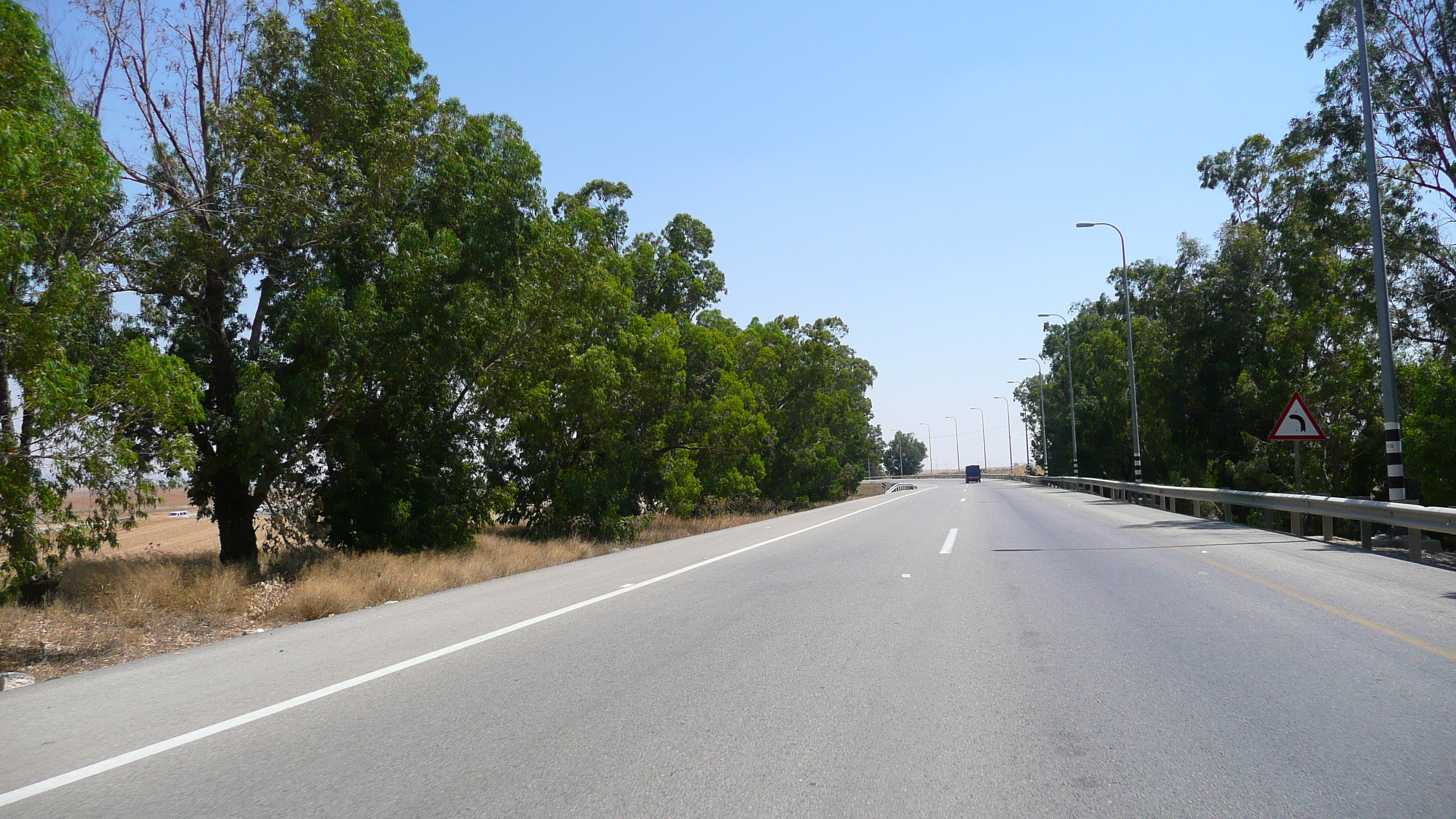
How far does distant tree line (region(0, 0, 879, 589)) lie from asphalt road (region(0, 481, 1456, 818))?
325 cm

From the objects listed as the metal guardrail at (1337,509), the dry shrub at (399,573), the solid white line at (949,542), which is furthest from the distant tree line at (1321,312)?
the dry shrub at (399,573)

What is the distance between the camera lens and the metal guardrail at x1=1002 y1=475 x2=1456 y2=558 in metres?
13.3

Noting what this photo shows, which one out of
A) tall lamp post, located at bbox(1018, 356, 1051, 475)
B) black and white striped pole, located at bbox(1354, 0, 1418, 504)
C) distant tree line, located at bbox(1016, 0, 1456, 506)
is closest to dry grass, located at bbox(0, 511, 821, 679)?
black and white striped pole, located at bbox(1354, 0, 1418, 504)

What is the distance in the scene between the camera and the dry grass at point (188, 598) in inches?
352

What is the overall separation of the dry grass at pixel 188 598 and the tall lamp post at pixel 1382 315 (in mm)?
15323

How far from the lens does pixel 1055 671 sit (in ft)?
21.1

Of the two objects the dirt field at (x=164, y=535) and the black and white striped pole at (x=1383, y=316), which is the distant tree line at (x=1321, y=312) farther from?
the dirt field at (x=164, y=535)

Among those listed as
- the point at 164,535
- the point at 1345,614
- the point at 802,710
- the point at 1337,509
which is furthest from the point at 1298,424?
the point at 164,535

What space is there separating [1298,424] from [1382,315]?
9.04 feet

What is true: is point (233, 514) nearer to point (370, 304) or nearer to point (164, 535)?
point (370, 304)

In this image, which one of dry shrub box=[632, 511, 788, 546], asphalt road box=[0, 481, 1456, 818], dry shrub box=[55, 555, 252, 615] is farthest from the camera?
dry shrub box=[632, 511, 788, 546]

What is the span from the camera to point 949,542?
17.5 meters

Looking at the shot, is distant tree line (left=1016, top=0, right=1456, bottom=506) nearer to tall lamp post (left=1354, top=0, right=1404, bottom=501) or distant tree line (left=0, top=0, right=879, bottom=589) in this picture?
tall lamp post (left=1354, top=0, right=1404, bottom=501)

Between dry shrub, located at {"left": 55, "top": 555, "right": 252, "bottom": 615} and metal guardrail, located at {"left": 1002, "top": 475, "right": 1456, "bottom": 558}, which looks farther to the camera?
metal guardrail, located at {"left": 1002, "top": 475, "right": 1456, "bottom": 558}
